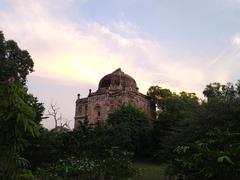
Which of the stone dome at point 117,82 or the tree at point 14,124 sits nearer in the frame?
the tree at point 14,124

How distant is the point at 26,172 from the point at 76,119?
149ft

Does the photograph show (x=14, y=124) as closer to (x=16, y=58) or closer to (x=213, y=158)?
(x=213, y=158)

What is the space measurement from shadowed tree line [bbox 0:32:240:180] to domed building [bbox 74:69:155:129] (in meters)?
4.55

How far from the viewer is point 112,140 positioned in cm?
2533

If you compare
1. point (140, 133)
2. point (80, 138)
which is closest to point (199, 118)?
point (80, 138)

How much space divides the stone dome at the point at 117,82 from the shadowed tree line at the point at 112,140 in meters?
5.32

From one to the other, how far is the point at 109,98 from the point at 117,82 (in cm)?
235

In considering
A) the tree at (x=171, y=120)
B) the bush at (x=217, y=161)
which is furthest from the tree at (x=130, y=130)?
the bush at (x=217, y=161)

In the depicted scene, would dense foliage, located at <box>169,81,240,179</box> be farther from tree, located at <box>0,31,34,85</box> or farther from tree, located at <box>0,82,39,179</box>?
tree, located at <box>0,31,34,85</box>

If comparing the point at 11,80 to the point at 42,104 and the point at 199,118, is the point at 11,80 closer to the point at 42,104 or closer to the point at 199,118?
the point at 199,118

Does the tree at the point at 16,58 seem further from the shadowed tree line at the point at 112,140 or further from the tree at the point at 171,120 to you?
the tree at the point at 171,120

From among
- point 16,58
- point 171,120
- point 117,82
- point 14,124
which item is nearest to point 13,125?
point 14,124

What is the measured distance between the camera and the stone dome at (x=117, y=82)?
4650 cm

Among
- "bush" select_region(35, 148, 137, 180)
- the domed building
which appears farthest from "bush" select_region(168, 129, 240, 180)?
the domed building
